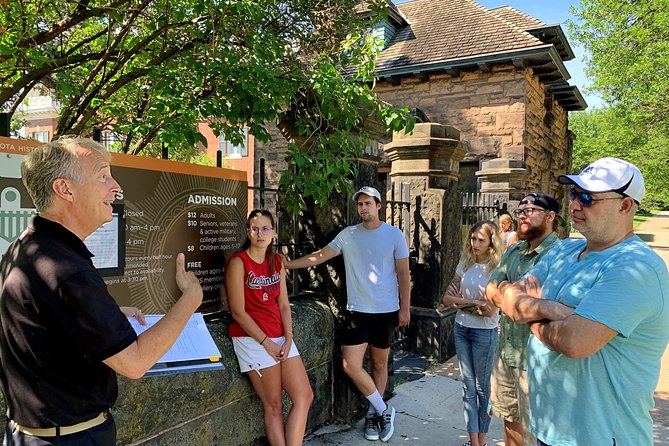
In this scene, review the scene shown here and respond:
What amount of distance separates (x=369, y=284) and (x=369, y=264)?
0.53ft

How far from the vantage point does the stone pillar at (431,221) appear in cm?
554

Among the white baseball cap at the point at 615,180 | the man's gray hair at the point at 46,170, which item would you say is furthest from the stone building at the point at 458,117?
the man's gray hair at the point at 46,170

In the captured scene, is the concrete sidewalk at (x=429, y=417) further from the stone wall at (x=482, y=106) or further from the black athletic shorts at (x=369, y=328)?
the stone wall at (x=482, y=106)

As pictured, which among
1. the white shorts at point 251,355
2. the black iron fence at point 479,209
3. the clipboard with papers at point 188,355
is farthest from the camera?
the black iron fence at point 479,209

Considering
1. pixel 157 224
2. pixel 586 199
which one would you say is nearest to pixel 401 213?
pixel 157 224

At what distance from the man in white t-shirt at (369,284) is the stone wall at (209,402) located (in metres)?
0.29

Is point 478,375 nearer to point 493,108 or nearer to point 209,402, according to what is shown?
point 209,402

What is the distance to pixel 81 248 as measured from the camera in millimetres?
1504

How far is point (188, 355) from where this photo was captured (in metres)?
2.08

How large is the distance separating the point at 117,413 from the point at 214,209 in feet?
4.30

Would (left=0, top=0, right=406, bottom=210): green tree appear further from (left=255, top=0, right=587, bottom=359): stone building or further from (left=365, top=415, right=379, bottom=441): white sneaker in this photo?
(left=255, top=0, right=587, bottom=359): stone building

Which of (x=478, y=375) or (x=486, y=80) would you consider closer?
(x=478, y=375)

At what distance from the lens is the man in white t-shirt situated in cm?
370

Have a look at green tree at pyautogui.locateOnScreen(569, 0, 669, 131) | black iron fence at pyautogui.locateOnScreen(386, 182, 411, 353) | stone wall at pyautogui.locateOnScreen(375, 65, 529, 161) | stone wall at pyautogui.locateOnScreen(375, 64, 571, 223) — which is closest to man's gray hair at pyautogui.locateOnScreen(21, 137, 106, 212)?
black iron fence at pyautogui.locateOnScreen(386, 182, 411, 353)
